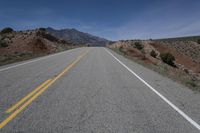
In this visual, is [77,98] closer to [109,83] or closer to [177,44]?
[109,83]

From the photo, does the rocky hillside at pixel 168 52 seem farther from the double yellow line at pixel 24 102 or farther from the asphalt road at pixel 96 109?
the double yellow line at pixel 24 102

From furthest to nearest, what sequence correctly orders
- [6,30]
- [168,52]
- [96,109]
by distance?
[6,30] → [168,52] → [96,109]

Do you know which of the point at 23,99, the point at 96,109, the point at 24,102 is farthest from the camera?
the point at 23,99

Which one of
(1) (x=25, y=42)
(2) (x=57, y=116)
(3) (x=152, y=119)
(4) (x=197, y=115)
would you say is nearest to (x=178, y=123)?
(3) (x=152, y=119)

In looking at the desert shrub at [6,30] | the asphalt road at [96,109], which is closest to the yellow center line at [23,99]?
the asphalt road at [96,109]

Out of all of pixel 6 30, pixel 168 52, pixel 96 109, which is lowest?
pixel 168 52

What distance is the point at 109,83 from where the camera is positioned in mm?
8961

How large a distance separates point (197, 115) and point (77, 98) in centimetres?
331

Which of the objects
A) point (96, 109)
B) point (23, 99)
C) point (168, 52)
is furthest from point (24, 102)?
point (168, 52)

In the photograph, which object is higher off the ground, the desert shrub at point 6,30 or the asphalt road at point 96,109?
the desert shrub at point 6,30

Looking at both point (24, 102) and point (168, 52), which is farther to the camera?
point (168, 52)

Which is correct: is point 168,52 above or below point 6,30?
below

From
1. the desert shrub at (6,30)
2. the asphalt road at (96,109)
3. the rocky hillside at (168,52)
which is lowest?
the rocky hillside at (168,52)

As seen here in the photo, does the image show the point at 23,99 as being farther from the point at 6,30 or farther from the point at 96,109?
the point at 6,30
